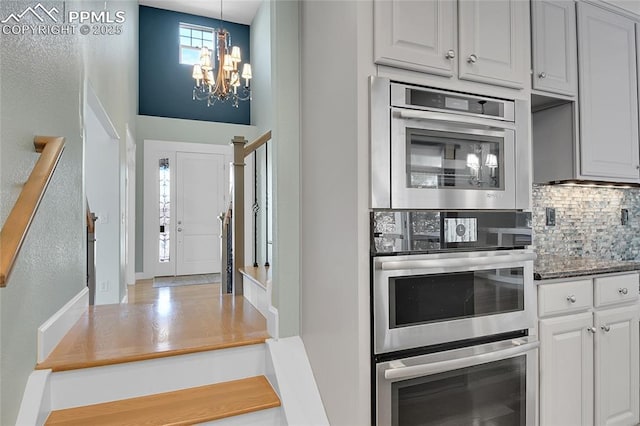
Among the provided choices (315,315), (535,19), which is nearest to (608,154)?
(535,19)

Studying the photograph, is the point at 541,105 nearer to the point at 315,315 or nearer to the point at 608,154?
the point at 608,154

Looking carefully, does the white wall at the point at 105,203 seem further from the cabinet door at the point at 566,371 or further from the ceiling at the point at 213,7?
the cabinet door at the point at 566,371

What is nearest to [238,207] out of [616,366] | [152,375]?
[152,375]

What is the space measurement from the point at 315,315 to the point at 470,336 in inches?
29.8

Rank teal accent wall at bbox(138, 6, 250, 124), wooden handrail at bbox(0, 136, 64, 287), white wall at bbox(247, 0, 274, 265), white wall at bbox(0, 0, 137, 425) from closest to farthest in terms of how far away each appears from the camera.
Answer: wooden handrail at bbox(0, 136, 64, 287)
white wall at bbox(0, 0, 137, 425)
white wall at bbox(247, 0, 274, 265)
teal accent wall at bbox(138, 6, 250, 124)

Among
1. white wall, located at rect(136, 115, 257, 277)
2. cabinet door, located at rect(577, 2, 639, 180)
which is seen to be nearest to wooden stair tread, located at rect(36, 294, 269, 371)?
cabinet door, located at rect(577, 2, 639, 180)

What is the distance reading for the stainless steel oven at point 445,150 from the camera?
1538mm

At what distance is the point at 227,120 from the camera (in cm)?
662

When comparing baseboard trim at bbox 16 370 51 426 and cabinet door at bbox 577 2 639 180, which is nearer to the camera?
baseboard trim at bbox 16 370 51 426

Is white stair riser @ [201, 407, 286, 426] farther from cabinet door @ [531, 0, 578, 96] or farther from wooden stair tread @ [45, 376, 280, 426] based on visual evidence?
cabinet door @ [531, 0, 578, 96]

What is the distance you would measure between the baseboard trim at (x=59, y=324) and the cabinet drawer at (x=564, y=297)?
248 cm

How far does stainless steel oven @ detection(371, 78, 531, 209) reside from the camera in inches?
60.6

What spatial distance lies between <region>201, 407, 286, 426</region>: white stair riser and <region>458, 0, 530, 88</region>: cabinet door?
1.88 m

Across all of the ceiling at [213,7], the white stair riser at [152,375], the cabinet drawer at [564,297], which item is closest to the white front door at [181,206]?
the ceiling at [213,7]
